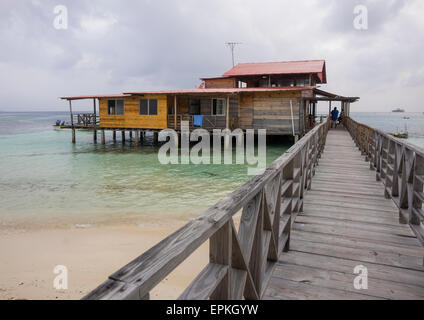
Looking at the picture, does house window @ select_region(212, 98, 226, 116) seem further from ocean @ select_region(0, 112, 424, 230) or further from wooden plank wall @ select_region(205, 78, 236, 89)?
wooden plank wall @ select_region(205, 78, 236, 89)

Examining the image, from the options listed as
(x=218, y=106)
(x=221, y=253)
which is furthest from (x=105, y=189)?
(x=218, y=106)

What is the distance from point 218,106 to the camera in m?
23.7

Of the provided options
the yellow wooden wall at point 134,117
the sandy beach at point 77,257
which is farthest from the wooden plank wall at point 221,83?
the sandy beach at point 77,257

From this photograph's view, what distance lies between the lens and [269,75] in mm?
27828

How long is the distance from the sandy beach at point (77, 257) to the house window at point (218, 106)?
15427 millimetres

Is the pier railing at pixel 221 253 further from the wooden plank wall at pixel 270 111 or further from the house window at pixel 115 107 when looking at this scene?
the house window at pixel 115 107

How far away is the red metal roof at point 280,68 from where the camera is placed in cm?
2712

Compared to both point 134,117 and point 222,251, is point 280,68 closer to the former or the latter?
point 134,117

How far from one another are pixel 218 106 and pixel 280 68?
8.40 metres

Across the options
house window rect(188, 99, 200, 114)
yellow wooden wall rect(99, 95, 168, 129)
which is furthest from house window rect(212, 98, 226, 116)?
yellow wooden wall rect(99, 95, 168, 129)

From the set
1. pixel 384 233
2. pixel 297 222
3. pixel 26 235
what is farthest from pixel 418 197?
pixel 26 235
